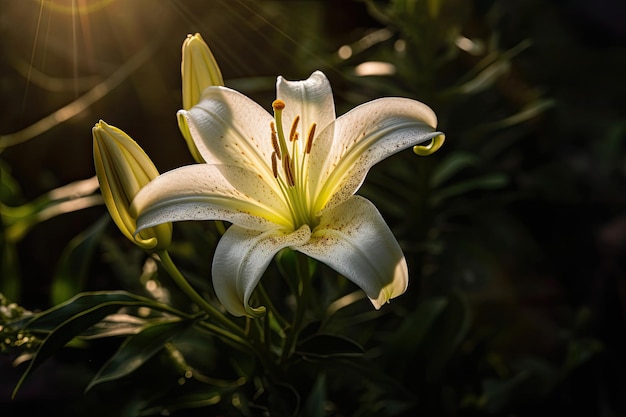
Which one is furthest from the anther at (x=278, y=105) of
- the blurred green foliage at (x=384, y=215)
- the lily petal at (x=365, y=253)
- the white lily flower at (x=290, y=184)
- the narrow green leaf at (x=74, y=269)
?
the narrow green leaf at (x=74, y=269)

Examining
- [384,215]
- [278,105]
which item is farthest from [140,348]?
[384,215]

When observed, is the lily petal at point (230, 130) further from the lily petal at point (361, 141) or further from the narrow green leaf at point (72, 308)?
the narrow green leaf at point (72, 308)

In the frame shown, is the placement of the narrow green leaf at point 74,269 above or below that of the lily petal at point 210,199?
below

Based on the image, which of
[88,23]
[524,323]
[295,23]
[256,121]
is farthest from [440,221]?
[88,23]

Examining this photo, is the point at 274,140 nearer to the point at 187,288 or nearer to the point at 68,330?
the point at 187,288

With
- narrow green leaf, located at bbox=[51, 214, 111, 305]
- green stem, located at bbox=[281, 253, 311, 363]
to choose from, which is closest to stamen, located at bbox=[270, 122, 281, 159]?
green stem, located at bbox=[281, 253, 311, 363]
